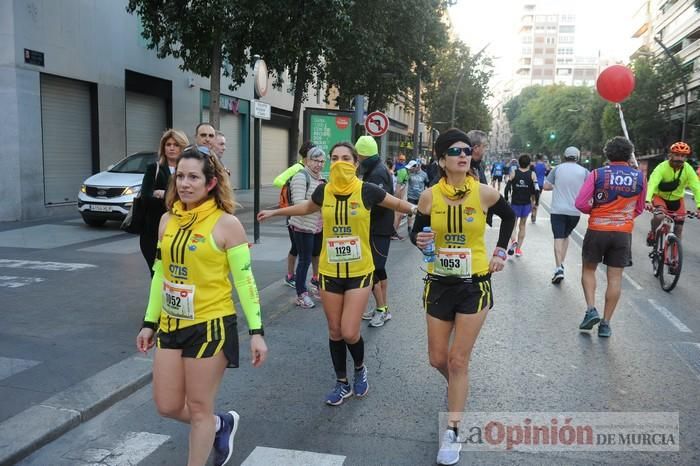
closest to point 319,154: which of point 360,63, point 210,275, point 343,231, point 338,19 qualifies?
point 343,231

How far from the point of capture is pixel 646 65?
43.7 m

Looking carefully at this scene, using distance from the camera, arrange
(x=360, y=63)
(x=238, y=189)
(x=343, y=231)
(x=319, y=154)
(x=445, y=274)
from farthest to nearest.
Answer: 1. (x=238, y=189)
2. (x=360, y=63)
3. (x=319, y=154)
4. (x=343, y=231)
5. (x=445, y=274)

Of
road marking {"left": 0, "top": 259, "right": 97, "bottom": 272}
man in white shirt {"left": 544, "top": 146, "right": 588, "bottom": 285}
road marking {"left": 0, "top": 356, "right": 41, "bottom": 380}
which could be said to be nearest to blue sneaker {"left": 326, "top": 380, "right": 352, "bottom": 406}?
road marking {"left": 0, "top": 356, "right": 41, "bottom": 380}

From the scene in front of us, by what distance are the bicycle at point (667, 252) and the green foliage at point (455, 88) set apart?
38.2 metres

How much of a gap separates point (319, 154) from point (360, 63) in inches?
476

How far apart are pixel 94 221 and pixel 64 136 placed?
3.59 m

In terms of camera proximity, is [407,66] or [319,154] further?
[407,66]

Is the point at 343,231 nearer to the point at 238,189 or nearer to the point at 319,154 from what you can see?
the point at 319,154

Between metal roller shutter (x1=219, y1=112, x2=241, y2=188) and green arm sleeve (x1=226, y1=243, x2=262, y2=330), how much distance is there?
21578mm

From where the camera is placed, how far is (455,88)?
46.2 metres

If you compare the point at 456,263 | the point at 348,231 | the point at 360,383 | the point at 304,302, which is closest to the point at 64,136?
the point at 304,302

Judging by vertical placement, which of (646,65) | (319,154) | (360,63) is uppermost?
(646,65)

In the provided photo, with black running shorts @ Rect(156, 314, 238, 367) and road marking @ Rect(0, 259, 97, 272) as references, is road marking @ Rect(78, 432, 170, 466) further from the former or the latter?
road marking @ Rect(0, 259, 97, 272)

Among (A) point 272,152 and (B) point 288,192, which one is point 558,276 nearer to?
(B) point 288,192
